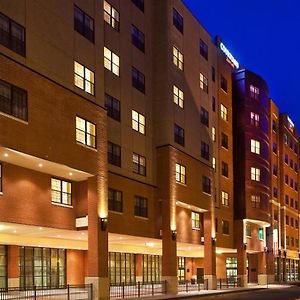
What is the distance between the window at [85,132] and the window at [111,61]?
691cm

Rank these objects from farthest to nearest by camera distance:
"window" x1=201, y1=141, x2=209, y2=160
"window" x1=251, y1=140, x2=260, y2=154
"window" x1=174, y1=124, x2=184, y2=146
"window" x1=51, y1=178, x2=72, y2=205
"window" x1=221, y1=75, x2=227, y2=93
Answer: "window" x1=251, y1=140, x2=260, y2=154, "window" x1=221, y1=75, x2=227, y2=93, "window" x1=201, y1=141, x2=209, y2=160, "window" x1=174, y1=124, x2=184, y2=146, "window" x1=51, y1=178, x2=72, y2=205

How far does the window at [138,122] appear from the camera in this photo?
44.5 metres

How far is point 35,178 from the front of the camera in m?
32.1

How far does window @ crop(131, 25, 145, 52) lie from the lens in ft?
148

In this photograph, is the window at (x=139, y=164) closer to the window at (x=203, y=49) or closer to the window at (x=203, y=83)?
the window at (x=203, y=83)

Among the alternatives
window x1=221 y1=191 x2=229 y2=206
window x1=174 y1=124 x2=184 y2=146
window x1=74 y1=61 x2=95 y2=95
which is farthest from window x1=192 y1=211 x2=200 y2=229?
window x1=74 y1=61 x2=95 y2=95

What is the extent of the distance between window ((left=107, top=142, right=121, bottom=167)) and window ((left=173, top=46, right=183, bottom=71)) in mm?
11914

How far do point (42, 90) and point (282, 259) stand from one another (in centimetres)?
6740

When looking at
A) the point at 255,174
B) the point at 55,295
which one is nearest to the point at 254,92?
the point at 255,174

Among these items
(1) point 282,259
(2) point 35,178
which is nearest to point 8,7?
(2) point 35,178

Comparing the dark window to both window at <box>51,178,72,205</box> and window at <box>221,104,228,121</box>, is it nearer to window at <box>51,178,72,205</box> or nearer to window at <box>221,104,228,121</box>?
window at <box>51,178,72,205</box>

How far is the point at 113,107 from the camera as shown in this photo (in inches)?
1635

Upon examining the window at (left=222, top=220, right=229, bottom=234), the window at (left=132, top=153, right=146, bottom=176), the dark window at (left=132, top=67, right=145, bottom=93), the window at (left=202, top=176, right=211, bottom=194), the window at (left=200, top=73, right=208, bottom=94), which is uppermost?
the window at (left=200, top=73, right=208, bottom=94)

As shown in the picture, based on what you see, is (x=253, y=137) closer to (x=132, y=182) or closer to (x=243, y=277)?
(x=243, y=277)
